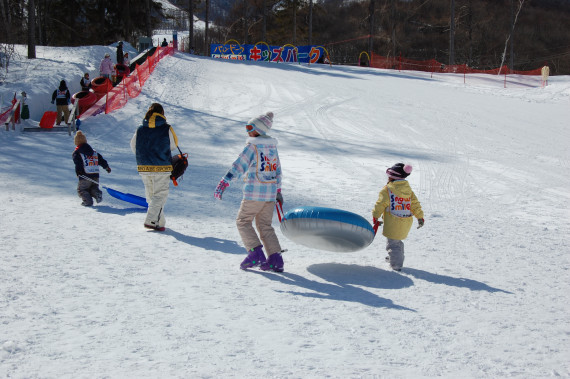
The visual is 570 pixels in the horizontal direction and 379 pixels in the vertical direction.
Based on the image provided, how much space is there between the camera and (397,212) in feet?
19.2

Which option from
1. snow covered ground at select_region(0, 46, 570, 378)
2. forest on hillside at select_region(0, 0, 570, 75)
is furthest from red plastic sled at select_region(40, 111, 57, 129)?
forest on hillside at select_region(0, 0, 570, 75)

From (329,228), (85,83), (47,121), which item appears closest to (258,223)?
(329,228)

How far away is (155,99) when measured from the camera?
2097 cm

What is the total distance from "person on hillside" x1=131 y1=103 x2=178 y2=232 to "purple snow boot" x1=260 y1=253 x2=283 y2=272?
79.8 inches

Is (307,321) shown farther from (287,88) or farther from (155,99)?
(287,88)

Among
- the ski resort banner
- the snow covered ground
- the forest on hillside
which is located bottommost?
the snow covered ground

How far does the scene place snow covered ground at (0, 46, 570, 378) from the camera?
3.78 metres

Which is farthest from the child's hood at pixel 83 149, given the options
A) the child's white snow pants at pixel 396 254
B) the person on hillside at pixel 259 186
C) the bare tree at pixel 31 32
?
the bare tree at pixel 31 32

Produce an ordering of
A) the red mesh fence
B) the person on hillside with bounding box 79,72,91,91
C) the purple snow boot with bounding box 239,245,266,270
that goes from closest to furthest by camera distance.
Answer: the purple snow boot with bounding box 239,245,266,270
the red mesh fence
the person on hillside with bounding box 79,72,91,91

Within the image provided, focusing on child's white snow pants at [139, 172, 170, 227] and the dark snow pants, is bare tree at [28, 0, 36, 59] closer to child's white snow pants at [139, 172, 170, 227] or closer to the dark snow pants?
the dark snow pants

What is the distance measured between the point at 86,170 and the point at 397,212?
5.00m

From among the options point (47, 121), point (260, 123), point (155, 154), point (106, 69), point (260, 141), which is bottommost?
point (47, 121)

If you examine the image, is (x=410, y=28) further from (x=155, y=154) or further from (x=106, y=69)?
(x=155, y=154)

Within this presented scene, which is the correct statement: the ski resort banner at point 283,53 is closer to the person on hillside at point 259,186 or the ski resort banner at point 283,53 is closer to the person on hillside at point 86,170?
the person on hillside at point 86,170
